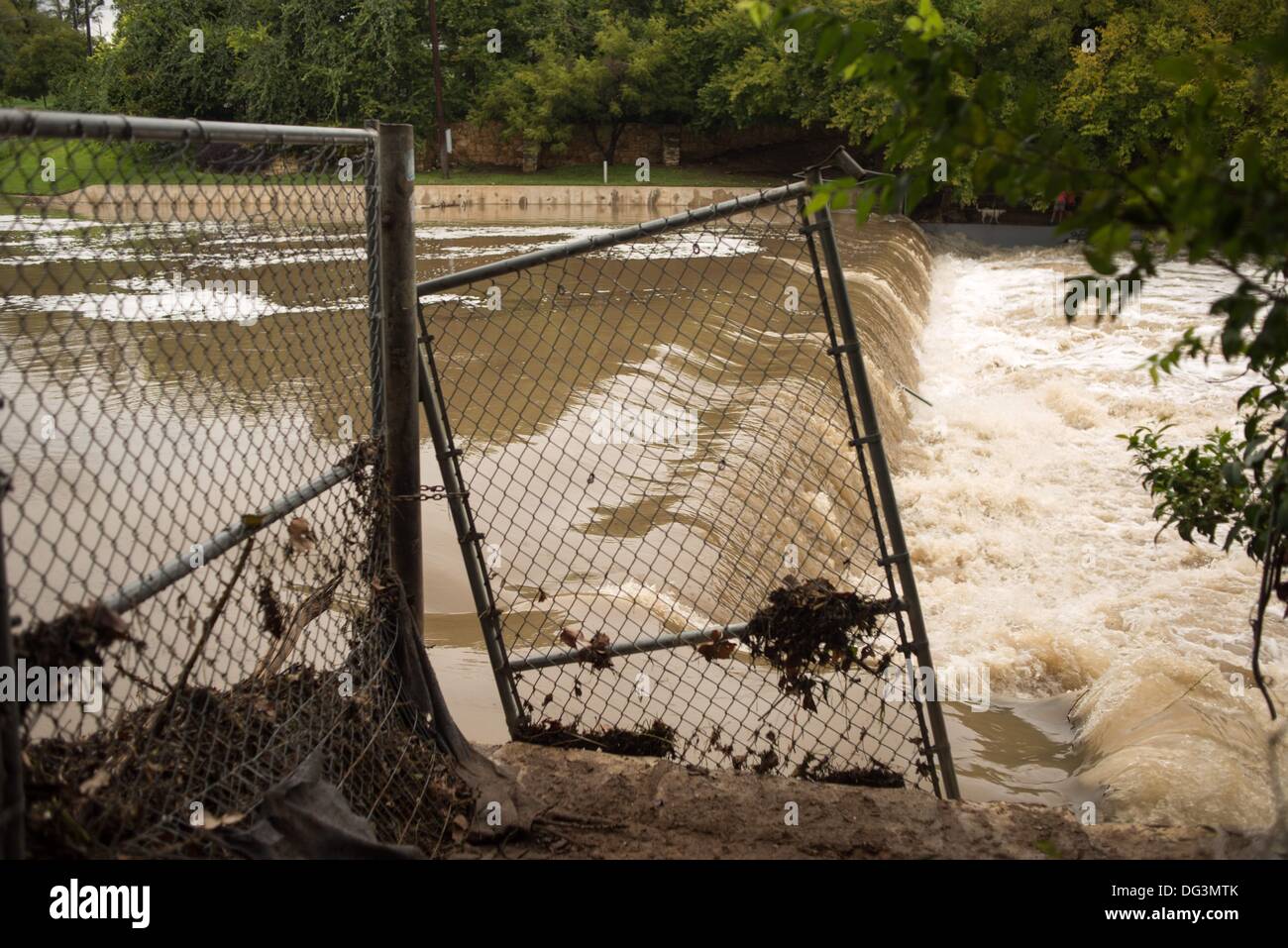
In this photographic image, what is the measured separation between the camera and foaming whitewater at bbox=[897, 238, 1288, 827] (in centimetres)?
455

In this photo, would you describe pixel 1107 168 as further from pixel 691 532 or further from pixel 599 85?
pixel 599 85

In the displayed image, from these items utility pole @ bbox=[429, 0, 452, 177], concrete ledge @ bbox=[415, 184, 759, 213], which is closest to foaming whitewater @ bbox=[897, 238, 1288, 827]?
concrete ledge @ bbox=[415, 184, 759, 213]

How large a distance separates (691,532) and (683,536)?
0.05 m

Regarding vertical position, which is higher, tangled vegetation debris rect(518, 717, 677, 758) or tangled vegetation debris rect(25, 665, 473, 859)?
tangled vegetation debris rect(25, 665, 473, 859)

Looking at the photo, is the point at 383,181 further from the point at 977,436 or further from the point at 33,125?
the point at 977,436

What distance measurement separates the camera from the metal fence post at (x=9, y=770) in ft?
5.27

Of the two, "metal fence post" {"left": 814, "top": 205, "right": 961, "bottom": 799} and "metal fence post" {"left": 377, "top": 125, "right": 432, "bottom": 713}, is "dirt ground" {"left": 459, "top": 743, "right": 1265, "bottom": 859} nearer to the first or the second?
"metal fence post" {"left": 814, "top": 205, "right": 961, "bottom": 799}

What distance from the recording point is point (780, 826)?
2.80 m

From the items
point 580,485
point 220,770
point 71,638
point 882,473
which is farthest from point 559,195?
point 71,638

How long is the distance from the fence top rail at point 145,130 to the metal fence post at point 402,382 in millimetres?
202

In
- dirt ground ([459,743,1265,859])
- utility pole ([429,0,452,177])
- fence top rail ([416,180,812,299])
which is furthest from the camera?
utility pole ([429,0,452,177])

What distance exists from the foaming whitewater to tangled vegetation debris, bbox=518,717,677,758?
156 cm

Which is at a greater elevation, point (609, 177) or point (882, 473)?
point (609, 177)

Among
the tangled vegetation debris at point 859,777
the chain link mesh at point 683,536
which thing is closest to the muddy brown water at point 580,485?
the chain link mesh at point 683,536
